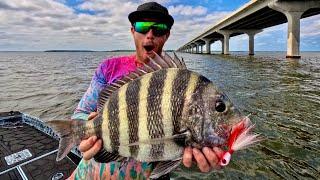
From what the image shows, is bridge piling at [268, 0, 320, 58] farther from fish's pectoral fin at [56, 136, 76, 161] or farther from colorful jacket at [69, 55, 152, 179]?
fish's pectoral fin at [56, 136, 76, 161]

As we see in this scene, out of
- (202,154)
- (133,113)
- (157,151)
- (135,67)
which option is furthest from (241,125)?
(135,67)

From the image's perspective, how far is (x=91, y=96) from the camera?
124 inches

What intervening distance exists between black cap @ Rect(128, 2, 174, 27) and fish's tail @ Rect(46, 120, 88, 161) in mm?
1266

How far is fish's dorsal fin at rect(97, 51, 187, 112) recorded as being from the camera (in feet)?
7.39

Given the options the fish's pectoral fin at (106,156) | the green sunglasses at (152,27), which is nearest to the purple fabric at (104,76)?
the green sunglasses at (152,27)

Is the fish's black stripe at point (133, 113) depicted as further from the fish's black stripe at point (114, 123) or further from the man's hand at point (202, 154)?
the man's hand at point (202, 154)

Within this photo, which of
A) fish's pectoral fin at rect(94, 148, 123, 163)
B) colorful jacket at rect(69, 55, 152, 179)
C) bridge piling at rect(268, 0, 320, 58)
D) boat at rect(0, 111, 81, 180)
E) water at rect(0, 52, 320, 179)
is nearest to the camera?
fish's pectoral fin at rect(94, 148, 123, 163)

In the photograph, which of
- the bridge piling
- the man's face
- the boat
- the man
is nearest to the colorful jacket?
the man

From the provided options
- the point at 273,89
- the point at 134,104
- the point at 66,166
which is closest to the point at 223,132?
the point at 134,104

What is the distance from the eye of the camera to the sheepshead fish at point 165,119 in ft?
6.43

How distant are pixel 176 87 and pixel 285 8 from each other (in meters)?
41.9

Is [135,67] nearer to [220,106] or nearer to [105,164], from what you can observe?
[105,164]

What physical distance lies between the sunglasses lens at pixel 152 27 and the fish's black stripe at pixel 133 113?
3.37 ft

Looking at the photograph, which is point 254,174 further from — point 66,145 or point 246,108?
point 246,108
